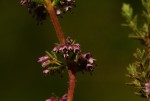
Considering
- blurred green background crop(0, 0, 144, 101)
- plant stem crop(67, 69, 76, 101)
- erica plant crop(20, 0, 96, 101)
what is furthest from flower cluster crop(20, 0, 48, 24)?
blurred green background crop(0, 0, 144, 101)

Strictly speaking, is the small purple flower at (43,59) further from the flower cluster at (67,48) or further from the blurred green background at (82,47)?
the blurred green background at (82,47)

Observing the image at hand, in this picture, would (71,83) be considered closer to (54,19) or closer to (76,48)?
(76,48)

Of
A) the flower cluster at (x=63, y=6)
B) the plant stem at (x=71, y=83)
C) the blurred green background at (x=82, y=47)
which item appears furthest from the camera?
the blurred green background at (x=82, y=47)

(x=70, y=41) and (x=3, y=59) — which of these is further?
(x=3, y=59)

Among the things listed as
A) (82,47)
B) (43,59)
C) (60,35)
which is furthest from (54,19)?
(82,47)

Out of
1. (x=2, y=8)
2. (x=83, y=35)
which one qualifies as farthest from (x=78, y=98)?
(x=2, y=8)

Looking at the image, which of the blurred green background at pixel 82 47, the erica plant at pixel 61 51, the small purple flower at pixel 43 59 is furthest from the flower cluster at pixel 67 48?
the blurred green background at pixel 82 47

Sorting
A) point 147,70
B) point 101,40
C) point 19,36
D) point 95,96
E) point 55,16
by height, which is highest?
point 19,36

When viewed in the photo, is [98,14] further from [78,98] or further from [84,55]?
[84,55]
